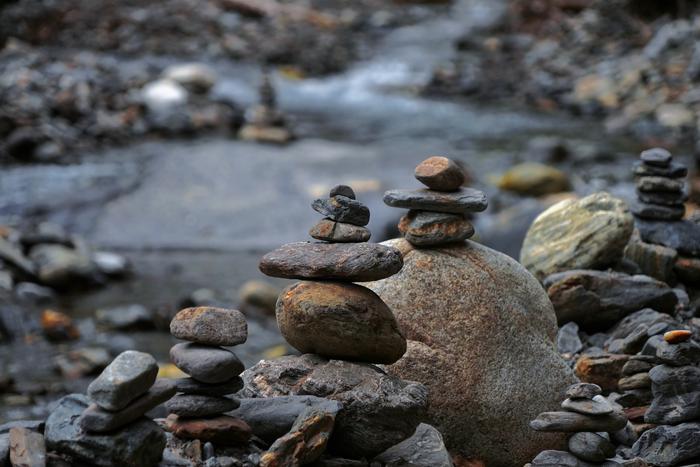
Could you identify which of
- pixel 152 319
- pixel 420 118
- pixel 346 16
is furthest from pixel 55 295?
pixel 346 16

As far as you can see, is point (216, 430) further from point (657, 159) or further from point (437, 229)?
point (657, 159)

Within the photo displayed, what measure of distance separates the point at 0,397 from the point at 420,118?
15.1 metres

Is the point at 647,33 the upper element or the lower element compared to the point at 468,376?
upper

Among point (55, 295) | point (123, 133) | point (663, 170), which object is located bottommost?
point (55, 295)

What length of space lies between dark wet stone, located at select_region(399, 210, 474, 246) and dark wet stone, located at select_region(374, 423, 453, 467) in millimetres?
1377

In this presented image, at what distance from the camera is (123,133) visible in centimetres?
2047

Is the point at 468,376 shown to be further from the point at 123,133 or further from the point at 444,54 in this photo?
the point at 444,54

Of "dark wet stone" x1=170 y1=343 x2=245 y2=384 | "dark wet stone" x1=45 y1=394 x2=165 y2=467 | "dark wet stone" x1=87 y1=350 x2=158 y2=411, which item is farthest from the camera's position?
"dark wet stone" x1=170 y1=343 x2=245 y2=384

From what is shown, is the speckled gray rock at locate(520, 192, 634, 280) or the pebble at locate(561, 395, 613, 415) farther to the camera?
the speckled gray rock at locate(520, 192, 634, 280)

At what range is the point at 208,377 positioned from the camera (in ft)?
16.0

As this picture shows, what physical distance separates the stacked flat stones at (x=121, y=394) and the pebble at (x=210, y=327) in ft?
1.38

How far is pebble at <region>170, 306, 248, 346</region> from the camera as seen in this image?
Answer: 4.93 m

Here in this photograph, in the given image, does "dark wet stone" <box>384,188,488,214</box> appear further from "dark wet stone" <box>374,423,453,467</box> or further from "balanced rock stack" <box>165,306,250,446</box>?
"balanced rock stack" <box>165,306,250,446</box>

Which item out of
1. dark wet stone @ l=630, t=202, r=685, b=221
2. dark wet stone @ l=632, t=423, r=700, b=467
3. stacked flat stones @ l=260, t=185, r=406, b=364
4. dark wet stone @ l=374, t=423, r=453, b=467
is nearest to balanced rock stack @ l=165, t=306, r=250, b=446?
stacked flat stones @ l=260, t=185, r=406, b=364
